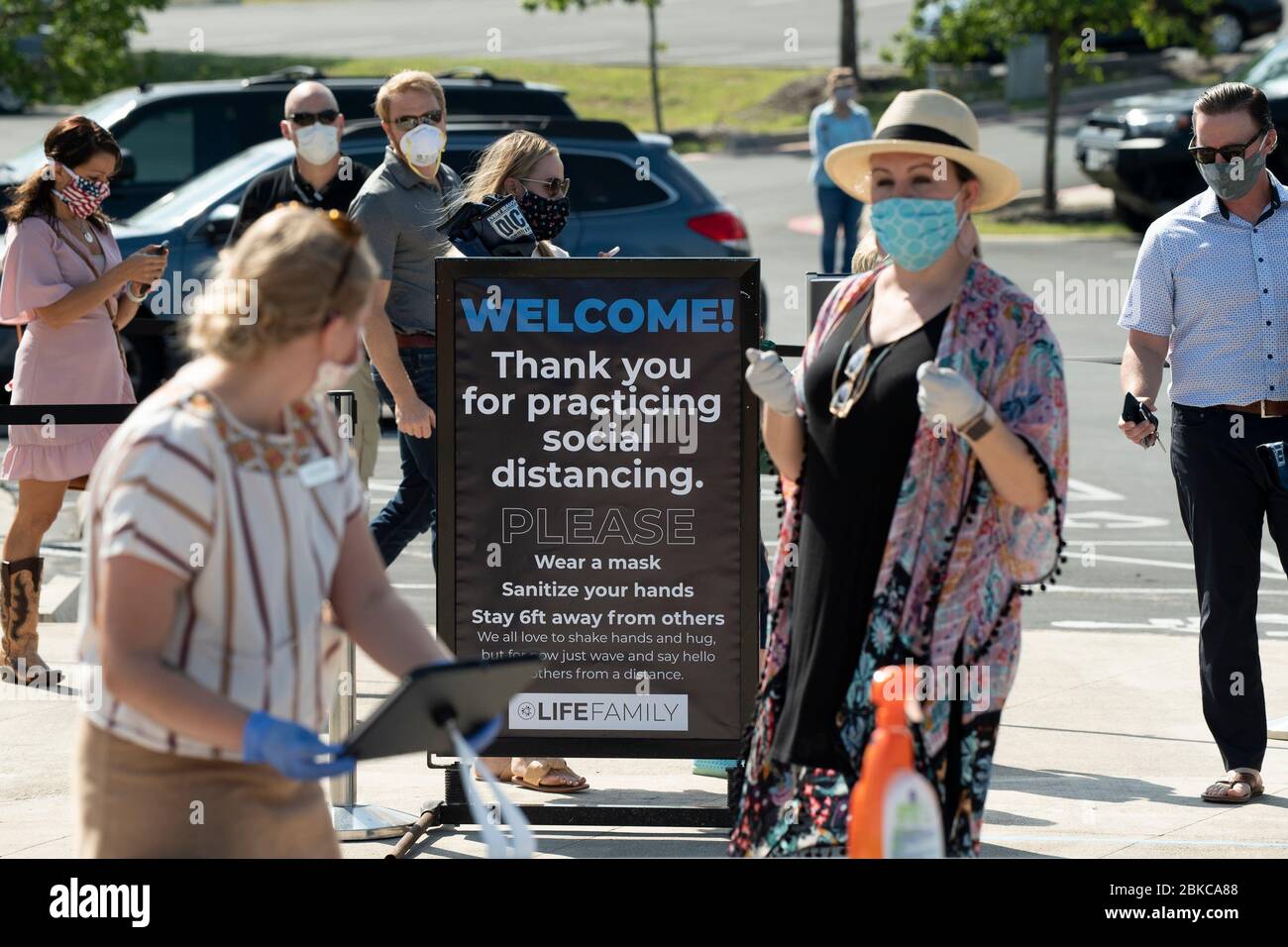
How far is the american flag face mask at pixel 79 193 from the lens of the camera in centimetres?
729

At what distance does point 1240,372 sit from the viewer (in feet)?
19.5

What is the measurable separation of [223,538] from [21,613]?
4.68m

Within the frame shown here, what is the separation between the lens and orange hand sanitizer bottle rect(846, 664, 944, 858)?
10.6 feet

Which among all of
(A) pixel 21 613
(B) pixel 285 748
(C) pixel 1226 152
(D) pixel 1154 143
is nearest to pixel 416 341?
(A) pixel 21 613

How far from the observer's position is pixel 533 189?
6066 millimetres

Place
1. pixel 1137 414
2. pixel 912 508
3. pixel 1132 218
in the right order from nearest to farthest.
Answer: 1. pixel 912 508
2. pixel 1137 414
3. pixel 1132 218

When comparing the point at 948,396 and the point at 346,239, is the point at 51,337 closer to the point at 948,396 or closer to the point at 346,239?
the point at 346,239

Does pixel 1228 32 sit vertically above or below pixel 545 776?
above

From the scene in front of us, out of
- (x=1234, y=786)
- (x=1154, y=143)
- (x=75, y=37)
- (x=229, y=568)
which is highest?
(x=75, y=37)

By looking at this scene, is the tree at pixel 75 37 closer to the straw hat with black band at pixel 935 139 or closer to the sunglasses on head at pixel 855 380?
the straw hat with black band at pixel 935 139

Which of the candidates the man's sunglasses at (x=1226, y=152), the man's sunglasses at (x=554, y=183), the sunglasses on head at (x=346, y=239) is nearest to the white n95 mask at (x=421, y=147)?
the man's sunglasses at (x=554, y=183)

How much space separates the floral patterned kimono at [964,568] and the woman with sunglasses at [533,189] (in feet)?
7.93
